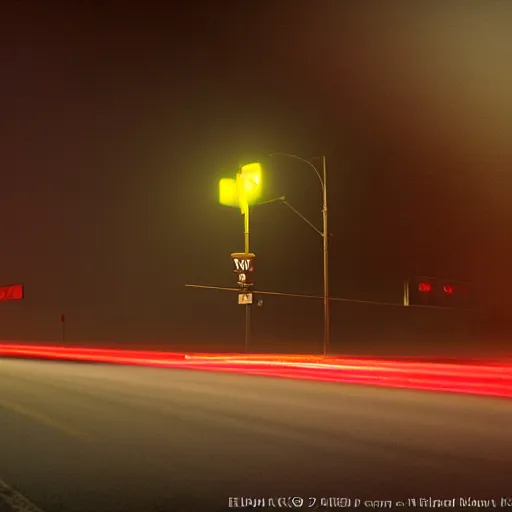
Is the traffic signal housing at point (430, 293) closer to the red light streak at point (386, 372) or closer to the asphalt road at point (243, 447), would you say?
the red light streak at point (386, 372)

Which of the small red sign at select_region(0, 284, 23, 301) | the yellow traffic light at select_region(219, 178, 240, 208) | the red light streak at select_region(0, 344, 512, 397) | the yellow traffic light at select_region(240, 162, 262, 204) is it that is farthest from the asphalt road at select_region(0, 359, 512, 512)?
the small red sign at select_region(0, 284, 23, 301)

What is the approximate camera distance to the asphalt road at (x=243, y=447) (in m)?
7.36

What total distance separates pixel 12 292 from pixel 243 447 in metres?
65.6

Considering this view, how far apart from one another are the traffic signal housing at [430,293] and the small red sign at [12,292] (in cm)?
4361

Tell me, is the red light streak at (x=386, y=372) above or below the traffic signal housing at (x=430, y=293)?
below

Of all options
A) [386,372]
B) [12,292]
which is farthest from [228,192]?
[12,292]

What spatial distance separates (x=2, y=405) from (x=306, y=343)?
36619mm

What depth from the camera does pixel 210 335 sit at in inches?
2121

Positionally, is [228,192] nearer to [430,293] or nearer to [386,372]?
[430,293]

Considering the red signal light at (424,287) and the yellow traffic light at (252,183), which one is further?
the red signal light at (424,287)

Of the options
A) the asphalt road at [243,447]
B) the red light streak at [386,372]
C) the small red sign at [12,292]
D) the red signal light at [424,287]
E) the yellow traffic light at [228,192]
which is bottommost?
the red light streak at [386,372]

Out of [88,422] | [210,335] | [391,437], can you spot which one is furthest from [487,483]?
[210,335]

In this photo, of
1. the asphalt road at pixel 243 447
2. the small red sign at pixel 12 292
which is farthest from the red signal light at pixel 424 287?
the small red sign at pixel 12 292

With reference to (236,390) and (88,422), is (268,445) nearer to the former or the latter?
(88,422)
